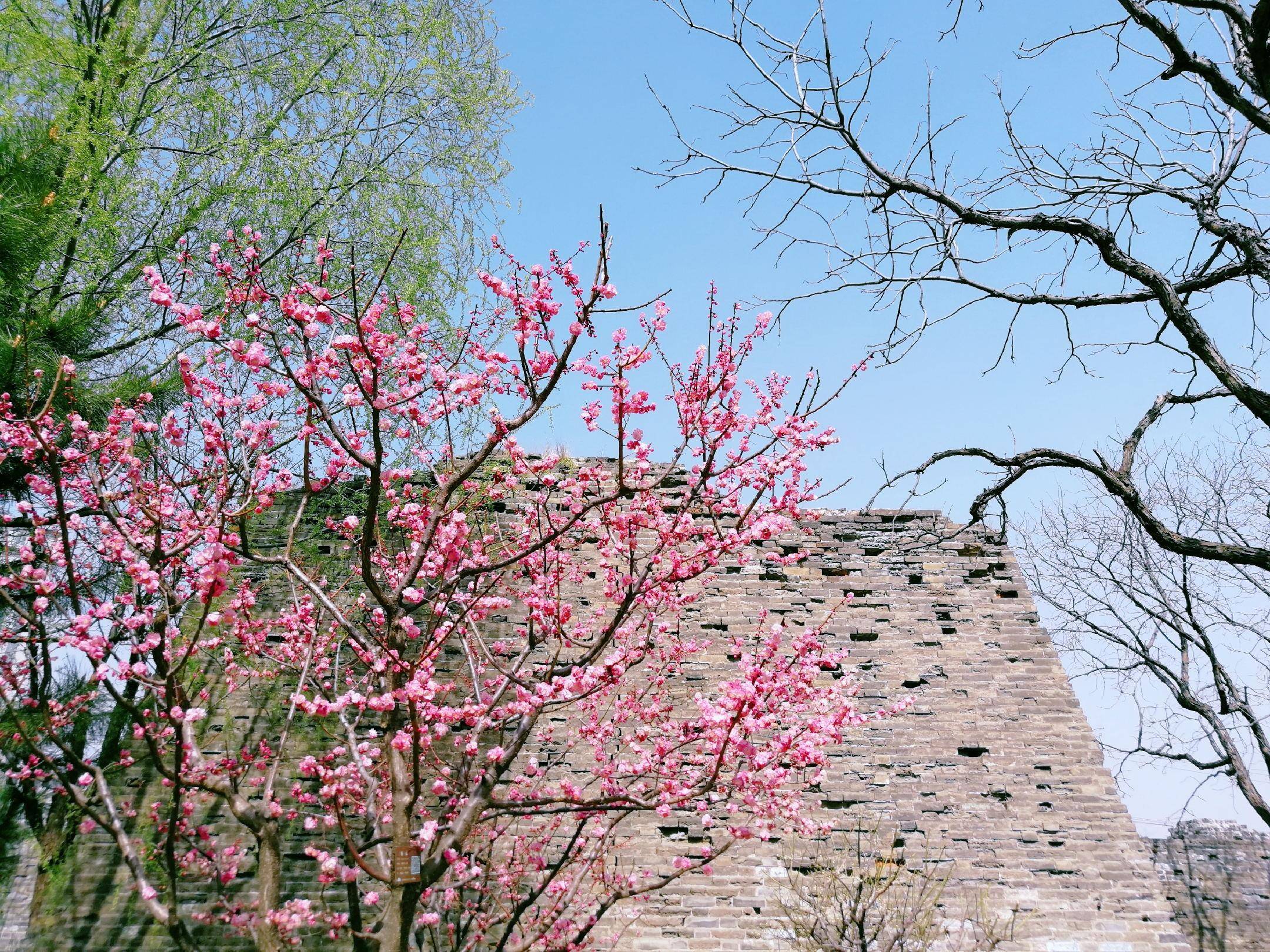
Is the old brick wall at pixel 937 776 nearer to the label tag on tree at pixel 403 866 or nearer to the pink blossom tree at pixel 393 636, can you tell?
the pink blossom tree at pixel 393 636

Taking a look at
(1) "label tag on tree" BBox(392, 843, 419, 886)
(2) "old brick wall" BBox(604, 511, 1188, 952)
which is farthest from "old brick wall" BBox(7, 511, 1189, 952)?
(1) "label tag on tree" BBox(392, 843, 419, 886)

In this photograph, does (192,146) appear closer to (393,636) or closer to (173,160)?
(173,160)

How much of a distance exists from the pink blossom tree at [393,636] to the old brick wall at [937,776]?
0.30 m

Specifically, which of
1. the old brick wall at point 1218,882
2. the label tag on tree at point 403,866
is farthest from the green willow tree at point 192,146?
the old brick wall at point 1218,882

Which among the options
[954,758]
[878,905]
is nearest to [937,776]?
[954,758]

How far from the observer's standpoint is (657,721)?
6387 mm

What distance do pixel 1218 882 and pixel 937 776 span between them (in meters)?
4.39

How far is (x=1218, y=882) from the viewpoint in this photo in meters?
8.40

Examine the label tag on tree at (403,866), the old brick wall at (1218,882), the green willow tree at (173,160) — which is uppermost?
the green willow tree at (173,160)

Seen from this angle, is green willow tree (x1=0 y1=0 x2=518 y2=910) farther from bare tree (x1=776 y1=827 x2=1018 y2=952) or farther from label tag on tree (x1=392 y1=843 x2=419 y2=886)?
bare tree (x1=776 y1=827 x2=1018 y2=952)

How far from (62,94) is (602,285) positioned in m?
4.27

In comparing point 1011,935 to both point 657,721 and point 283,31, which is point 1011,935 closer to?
point 657,721

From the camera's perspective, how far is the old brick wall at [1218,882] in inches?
317

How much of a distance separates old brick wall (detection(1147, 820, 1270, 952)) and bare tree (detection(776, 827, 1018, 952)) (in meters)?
3.81
